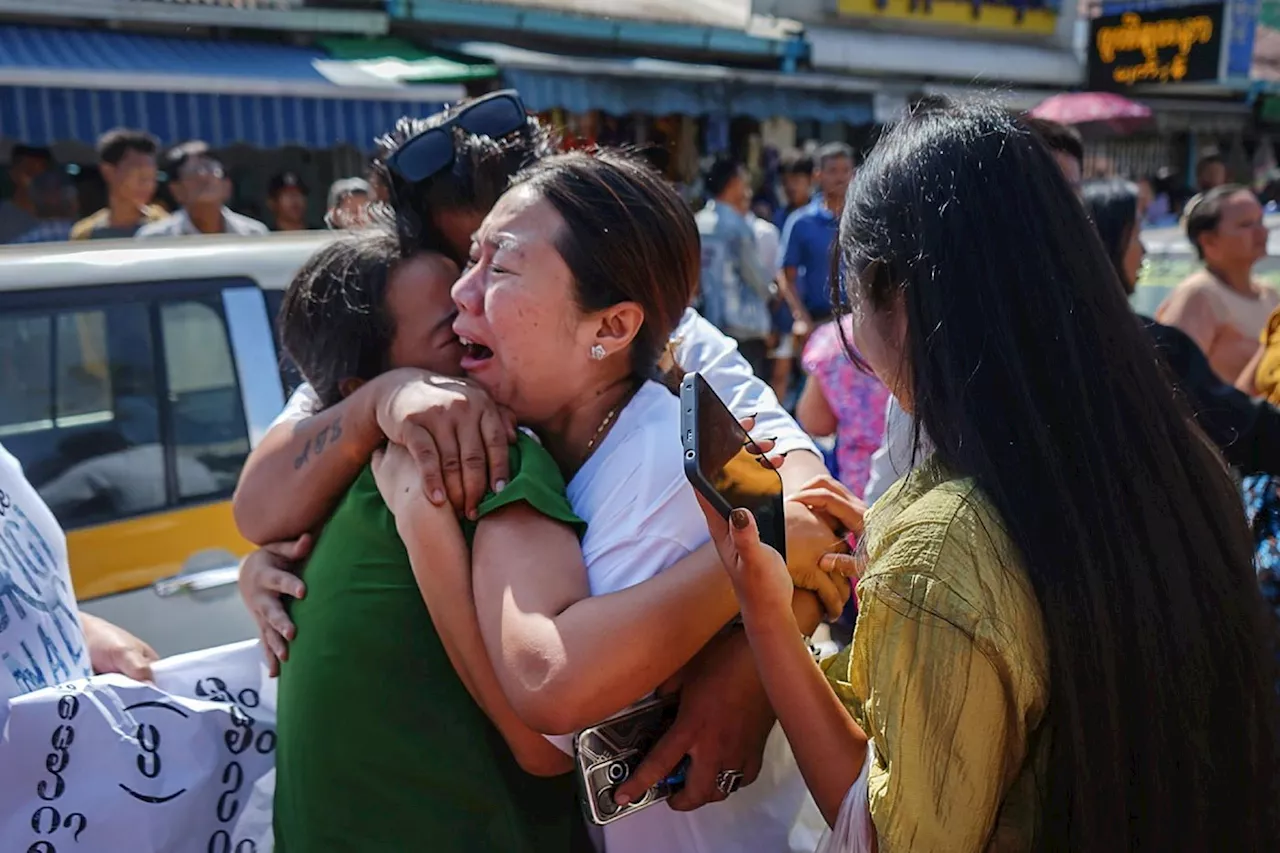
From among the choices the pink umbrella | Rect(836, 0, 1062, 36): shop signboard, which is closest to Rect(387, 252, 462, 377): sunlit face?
the pink umbrella

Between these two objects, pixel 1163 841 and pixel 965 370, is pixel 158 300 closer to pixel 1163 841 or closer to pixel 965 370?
pixel 965 370

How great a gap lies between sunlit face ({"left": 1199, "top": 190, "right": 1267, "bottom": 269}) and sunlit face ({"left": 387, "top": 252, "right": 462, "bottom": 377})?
3561mm

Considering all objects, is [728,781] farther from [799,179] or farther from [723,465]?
[799,179]

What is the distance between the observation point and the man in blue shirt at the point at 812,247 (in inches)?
290

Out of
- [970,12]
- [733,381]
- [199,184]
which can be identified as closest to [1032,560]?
[733,381]

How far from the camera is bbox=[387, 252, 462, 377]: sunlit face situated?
1.77 metres

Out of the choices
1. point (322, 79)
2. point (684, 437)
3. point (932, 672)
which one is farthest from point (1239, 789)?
point (322, 79)

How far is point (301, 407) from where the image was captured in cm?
193

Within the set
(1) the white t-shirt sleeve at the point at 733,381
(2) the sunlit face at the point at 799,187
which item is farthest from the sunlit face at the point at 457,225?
(2) the sunlit face at the point at 799,187

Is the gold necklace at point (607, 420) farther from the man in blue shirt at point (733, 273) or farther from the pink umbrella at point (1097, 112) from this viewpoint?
the pink umbrella at point (1097, 112)

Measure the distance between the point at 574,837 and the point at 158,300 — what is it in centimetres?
201

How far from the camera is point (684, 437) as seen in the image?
4.00 feet

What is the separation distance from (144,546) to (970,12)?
16.3 m

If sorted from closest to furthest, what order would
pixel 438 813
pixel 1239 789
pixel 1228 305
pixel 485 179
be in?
pixel 1239 789 < pixel 438 813 < pixel 485 179 < pixel 1228 305
